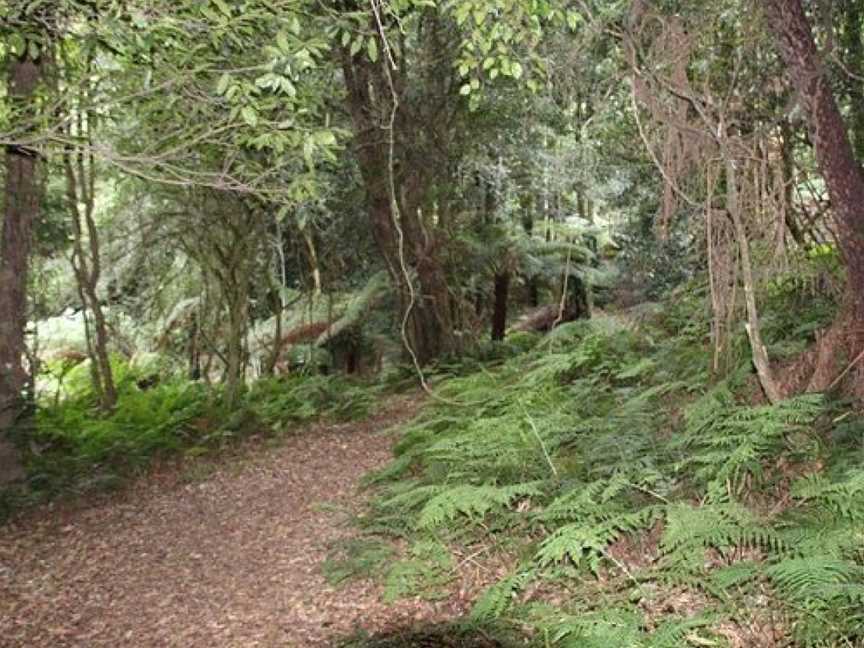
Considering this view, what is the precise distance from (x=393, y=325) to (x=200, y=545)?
24.0 ft

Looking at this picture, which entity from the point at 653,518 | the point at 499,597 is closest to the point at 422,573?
the point at 499,597

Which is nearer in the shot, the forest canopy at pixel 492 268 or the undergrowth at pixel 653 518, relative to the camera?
the undergrowth at pixel 653 518

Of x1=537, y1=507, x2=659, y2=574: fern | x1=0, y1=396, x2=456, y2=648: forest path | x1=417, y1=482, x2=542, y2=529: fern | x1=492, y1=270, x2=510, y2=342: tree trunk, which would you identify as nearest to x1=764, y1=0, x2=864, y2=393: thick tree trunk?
x1=537, y1=507, x2=659, y2=574: fern

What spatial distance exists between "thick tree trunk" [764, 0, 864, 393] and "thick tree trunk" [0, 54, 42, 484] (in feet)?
21.5

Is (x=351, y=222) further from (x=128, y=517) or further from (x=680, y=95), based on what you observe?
(x=680, y=95)

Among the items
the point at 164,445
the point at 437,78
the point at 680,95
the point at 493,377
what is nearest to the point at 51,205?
the point at 164,445

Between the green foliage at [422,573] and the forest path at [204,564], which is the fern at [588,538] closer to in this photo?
the green foliage at [422,573]

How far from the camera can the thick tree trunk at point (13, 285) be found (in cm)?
720

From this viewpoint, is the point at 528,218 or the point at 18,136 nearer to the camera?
the point at 18,136

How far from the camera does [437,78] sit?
1027cm

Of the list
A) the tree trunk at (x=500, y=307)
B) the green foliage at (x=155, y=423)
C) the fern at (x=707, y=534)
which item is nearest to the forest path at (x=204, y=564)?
the green foliage at (x=155, y=423)

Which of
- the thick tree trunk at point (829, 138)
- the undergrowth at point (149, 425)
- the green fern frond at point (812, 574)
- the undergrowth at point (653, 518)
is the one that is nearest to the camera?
the green fern frond at point (812, 574)

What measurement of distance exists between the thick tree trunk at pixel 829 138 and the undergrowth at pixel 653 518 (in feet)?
2.97

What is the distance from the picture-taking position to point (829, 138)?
16.1 feet
